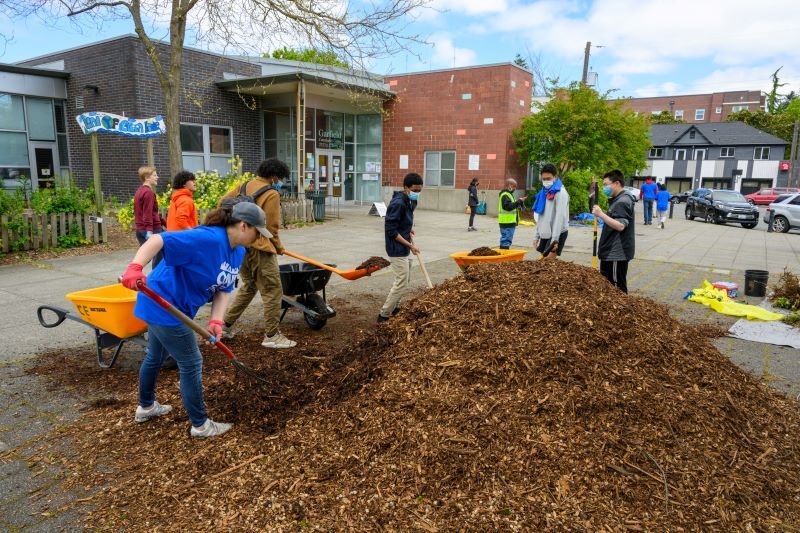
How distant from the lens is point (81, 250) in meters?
10.8

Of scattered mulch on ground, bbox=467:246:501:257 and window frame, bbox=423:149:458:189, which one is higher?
window frame, bbox=423:149:458:189

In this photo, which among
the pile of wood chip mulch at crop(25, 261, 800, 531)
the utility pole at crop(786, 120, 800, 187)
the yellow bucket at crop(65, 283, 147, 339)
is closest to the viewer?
the pile of wood chip mulch at crop(25, 261, 800, 531)

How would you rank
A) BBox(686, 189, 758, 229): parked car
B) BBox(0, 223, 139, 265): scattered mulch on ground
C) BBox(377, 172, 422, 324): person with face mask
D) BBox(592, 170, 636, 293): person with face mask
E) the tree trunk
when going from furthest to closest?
BBox(686, 189, 758, 229): parked car, the tree trunk, BBox(0, 223, 139, 265): scattered mulch on ground, BBox(592, 170, 636, 293): person with face mask, BBox(377, 172, 422, 324): person with face mask

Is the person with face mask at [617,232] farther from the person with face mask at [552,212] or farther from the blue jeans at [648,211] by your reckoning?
the blue jeans at [648,211]

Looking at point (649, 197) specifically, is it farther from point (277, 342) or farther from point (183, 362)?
point (183, 362)

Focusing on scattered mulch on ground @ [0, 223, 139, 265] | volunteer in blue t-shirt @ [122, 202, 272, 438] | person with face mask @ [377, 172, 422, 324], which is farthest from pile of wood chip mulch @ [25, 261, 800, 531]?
scattered mulch on ground @ [0, 223, 139, 265]

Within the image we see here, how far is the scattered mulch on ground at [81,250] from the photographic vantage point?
9.82 metres

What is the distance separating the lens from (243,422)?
3555 millimetres

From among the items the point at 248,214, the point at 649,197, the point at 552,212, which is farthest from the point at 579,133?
the point at 248,214

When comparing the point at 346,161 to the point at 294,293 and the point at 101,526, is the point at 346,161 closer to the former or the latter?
the point at 294,293

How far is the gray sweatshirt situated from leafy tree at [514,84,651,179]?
569 inches

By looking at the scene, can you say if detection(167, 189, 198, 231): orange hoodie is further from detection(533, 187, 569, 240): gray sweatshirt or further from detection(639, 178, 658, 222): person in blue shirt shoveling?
detection(639, 178, 658, 222): person in blue shirt shoveling

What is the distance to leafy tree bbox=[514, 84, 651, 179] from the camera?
20.7m

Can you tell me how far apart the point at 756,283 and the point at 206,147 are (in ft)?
55.6
